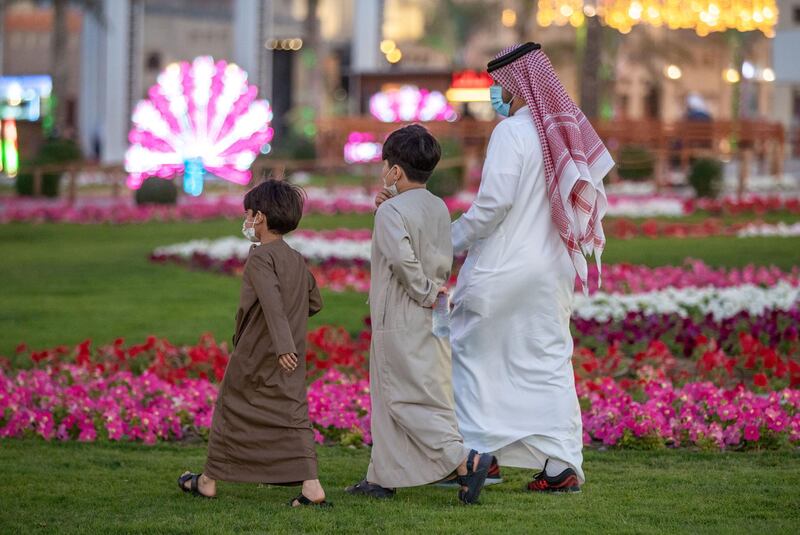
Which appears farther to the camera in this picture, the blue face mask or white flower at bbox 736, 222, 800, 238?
white flower at bbox 736, 222, 800, 238

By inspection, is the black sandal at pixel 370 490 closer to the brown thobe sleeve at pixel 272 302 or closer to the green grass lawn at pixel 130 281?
the brown thobe sleeve at pixel 272 302

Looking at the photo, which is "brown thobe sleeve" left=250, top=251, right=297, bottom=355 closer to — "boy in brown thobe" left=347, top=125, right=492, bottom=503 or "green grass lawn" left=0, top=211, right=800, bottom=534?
"boy in brown thobe" left=347, top=125, right=492, bottom=503

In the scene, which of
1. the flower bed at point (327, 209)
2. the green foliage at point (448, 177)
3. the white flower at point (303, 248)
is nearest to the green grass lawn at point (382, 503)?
the white flower at point (303, 248)

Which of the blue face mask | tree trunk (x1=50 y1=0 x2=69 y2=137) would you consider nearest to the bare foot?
the blue face mask

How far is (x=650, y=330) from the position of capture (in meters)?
9.06

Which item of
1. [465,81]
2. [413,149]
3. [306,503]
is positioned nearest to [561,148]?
[413,149]

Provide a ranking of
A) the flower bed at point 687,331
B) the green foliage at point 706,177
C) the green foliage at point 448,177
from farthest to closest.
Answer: the green foliage at point 706,177
the green foliage at point 448,177
the flower bed at point 687,331

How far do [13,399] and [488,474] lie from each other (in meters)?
2.69

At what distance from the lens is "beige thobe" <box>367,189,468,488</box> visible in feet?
16.9

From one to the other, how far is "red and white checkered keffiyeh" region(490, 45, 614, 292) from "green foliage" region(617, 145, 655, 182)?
21985mm

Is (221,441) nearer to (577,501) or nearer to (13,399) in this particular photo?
(577,501)

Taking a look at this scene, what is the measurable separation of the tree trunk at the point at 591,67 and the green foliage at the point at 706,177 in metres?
3.65

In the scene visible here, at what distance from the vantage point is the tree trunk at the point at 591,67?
85.6ft

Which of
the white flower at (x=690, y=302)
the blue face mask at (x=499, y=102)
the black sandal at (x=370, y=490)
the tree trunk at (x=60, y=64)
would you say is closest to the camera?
the black sandal at (x=370, y=490)
